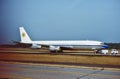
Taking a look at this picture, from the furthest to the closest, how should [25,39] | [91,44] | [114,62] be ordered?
[25,39] → [91,44] → [114,62]

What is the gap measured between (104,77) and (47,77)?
1.25 metres

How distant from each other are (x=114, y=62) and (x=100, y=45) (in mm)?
13499

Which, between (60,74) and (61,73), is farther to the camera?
(61,73)

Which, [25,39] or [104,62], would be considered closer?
[104,62]

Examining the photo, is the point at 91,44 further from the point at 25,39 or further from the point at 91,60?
the point at 91,60

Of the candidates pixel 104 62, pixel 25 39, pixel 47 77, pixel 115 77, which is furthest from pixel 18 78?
pixel 25 39

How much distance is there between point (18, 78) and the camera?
6281 millimetres

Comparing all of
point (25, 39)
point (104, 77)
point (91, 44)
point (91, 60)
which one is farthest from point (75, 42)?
point (104, 77)

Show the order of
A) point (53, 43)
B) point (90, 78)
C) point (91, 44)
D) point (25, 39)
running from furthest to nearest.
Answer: point (25, 39)
point (53, 43)
point (91, 44)
point (90, 78)

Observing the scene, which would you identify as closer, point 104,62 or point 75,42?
point 104,62

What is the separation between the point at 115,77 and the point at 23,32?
26220 mm

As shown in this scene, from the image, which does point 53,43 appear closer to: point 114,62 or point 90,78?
point 114,62

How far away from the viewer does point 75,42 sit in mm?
23656

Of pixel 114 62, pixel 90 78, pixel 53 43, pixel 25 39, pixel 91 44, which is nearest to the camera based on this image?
pixel 90 78
